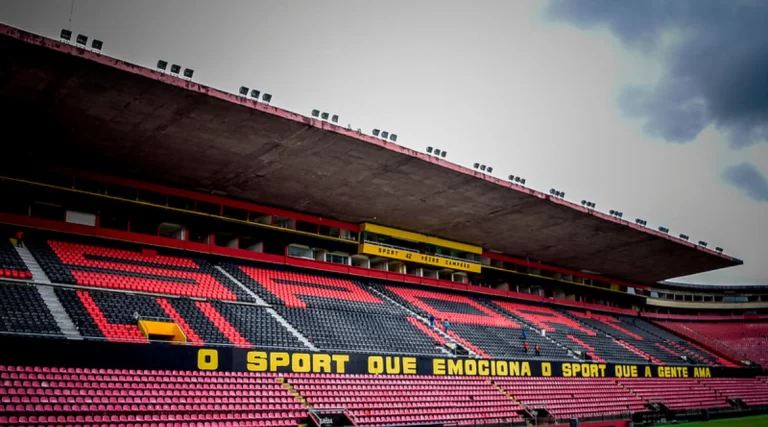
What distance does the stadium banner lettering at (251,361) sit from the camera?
14617mm

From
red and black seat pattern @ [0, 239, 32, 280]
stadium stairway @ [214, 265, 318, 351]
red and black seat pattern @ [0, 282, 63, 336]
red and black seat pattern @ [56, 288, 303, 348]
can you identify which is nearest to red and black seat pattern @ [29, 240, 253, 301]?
stadium stairway @ [214, 265, 318, 351]

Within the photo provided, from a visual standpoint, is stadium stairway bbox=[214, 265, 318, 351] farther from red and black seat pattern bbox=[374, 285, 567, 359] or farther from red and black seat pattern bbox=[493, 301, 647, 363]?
red and black seat pattern bbox=[493, 301, 647, 363]

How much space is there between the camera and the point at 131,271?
21.8m

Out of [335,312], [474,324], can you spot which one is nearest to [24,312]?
[335,312]

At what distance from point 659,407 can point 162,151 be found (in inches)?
988

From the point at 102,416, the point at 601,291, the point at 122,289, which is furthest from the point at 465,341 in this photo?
the point at 601,291

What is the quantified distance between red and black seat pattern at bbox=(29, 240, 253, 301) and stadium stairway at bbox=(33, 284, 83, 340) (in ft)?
2.85

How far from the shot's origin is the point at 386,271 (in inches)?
1286

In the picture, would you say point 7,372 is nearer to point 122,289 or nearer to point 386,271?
point 122,289

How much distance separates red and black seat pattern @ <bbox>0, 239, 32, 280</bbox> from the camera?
18.2 meters

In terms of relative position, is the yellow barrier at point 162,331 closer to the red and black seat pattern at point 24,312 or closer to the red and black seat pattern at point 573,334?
the red and black seat pattern at point 24,312

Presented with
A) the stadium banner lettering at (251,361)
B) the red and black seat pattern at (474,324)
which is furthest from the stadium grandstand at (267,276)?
the red and black seat pattern at (474,324)

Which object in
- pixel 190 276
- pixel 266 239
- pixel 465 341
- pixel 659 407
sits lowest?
pixel 659 407

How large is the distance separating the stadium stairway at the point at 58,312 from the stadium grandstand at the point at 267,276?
0.09m
